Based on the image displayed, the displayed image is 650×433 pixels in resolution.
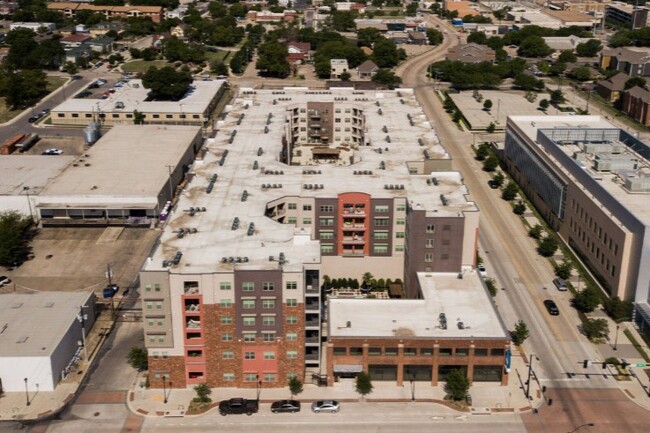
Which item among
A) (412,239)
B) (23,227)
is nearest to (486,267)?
(412,239)

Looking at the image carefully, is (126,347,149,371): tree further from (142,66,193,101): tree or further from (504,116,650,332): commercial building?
(142,66,193,101): tree

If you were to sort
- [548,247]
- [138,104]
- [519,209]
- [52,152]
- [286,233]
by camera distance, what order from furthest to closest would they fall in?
[138,104], [52,152], [519,209], [548,247], [286,233]

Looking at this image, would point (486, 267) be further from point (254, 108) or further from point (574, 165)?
point (254, 108)

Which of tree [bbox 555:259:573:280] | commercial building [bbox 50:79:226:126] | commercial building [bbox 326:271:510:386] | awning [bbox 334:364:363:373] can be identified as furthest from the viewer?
commercial building [bbox 50:79:226:126]

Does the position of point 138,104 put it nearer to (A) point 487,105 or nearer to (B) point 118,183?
(B) point 118,183

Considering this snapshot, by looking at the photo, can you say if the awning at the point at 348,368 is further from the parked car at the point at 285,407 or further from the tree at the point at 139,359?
the tree at the point at 139,359

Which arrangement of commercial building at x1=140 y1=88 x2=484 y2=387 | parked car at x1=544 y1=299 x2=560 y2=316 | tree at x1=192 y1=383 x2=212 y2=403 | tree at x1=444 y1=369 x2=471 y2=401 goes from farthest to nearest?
1. parked car at x1=544 y1=299 x2=560 y2=316
2. commercial building at x1=140 y1=88 x2=484 y2=387
3. tree at x1=192 y1=383 x2=212 y2=403
4. tree at x1=444 y1=369 x2=471 y2=401

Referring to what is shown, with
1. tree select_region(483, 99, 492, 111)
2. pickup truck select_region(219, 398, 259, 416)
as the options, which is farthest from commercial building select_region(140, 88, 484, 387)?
tree select_region(483, 99, 492, 111)

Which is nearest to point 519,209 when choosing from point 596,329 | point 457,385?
point 596,329
